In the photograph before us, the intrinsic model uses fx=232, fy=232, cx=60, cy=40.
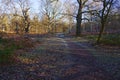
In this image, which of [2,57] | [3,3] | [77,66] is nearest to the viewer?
[77,66]

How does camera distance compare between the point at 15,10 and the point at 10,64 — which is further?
the point at 15,10

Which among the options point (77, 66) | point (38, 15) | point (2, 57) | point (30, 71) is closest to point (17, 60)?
point (2, 57)

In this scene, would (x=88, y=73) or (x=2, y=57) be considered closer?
(x=88, y=73)

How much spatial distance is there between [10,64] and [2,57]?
34.7 inches

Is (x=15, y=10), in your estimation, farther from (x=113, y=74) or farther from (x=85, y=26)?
(x=113, y=74)

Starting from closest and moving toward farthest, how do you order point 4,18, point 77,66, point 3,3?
point 77,66
point 3,3
point 4,18

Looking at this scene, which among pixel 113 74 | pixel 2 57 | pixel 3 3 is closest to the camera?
pixel 113 74

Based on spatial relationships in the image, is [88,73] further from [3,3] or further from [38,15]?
[38,15]

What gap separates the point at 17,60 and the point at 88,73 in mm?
5131

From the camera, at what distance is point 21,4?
79188 mm

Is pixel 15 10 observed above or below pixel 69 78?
above

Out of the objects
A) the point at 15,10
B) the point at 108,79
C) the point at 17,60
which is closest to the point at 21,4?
the point at 15,10

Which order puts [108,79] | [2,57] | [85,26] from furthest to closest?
[85,26] → [2,57] → [108,79]

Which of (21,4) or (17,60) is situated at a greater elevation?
(21,4)
